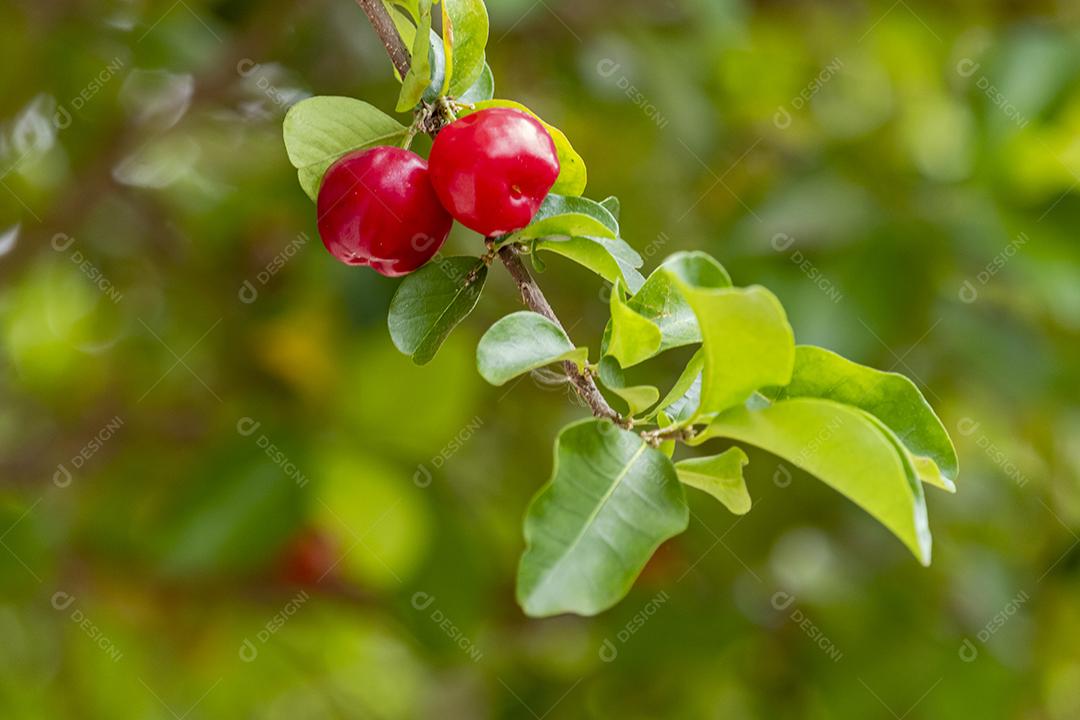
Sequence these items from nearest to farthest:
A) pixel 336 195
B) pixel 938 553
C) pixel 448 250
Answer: pixel 336 195, pixel 448 250, pixel 938 553

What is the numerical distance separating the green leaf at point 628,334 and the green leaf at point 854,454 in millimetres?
89

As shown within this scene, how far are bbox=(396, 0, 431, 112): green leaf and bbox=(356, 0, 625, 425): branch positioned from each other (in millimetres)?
20

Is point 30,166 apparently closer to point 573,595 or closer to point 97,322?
point 97,322

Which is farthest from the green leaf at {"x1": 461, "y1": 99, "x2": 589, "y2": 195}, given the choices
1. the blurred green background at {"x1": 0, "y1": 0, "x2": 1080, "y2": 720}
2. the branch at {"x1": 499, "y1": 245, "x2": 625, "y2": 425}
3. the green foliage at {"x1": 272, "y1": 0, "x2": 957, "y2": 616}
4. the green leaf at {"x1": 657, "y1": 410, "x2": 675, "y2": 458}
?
the blurred green background at {"x1": 0, "y1": 0, "x2": 1080, "y2": 720}

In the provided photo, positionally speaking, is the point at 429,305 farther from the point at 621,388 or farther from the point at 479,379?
the point at 479,379

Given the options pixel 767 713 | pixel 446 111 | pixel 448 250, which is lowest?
pixel 767 713

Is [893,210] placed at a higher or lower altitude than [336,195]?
higher

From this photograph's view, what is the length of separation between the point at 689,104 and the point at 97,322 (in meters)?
1.50

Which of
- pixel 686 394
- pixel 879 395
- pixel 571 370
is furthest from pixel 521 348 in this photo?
pixel 879 395

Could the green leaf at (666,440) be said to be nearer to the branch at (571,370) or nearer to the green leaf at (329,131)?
the branch at (571,370)

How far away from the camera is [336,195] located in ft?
3.13

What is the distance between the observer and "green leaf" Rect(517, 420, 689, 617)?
2.37 feet

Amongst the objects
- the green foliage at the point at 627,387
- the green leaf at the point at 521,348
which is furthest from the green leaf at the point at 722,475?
the green leaf at the point at 521,348

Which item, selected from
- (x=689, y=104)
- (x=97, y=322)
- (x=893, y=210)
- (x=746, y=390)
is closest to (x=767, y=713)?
(x=893, y=210)
